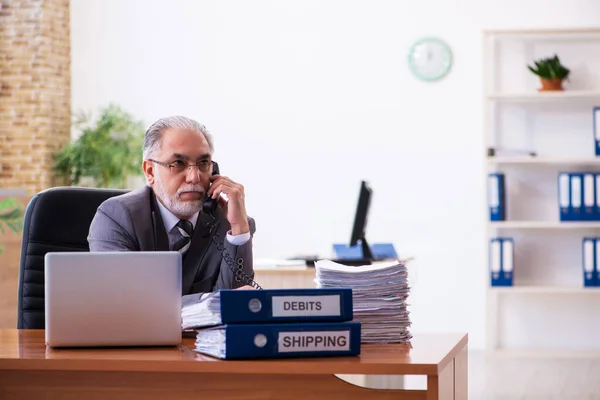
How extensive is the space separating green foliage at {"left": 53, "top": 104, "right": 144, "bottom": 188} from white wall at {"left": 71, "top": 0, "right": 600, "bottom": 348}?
0.26 m

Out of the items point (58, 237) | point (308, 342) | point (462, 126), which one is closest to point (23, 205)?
point (58, 237)

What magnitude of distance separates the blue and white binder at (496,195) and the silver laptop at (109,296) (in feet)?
16.3

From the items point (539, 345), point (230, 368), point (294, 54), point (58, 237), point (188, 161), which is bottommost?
point (539, 345)

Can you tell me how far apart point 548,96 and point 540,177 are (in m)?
0.62

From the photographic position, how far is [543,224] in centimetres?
659

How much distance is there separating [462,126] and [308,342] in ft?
17.4

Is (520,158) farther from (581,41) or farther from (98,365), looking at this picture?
(98,365)

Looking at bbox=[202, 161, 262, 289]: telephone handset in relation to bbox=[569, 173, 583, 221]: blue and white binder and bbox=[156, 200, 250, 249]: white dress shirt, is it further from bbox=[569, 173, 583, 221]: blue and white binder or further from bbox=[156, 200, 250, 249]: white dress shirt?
bbox=[569, 173, 583, 221]: blue and white binder

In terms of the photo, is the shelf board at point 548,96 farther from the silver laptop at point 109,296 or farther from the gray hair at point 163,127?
the silver laptop at point 109,296

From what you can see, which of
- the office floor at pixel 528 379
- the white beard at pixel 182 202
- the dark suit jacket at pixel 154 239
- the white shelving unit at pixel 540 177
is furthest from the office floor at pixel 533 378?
the white beard at pixel 182 202

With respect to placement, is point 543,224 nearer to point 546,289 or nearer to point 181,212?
point 546,289

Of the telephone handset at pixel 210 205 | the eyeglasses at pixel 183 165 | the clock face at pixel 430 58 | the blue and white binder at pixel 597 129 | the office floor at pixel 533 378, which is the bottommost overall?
the office floor at pixel 533 378

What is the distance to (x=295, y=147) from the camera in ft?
23.5

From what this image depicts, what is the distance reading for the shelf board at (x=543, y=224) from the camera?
653 centimetres
